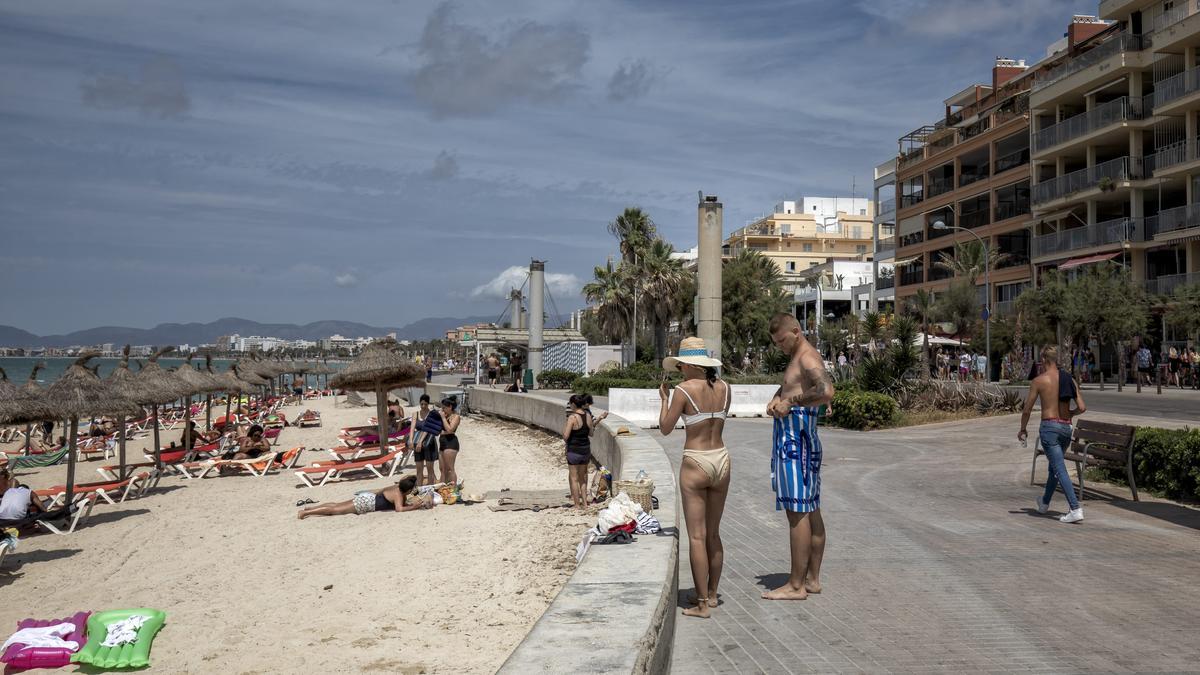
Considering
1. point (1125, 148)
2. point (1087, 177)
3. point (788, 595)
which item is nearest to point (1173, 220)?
point (1087, 177)

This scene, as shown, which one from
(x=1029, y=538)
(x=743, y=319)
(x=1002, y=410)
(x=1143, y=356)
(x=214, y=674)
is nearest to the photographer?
(x=214, y=674)

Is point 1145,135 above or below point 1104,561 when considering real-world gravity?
above

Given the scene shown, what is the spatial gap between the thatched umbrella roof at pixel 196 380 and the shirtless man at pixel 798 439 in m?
20.5

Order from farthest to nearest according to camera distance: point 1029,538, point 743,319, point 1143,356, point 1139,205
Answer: point 743,319 < point 1139,205 < point 1143,356 < point 1029,538

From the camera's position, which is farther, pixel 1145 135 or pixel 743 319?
pixel 743 319

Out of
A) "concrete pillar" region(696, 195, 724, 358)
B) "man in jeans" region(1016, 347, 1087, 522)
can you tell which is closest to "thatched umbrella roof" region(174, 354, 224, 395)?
"concrete pillar" region(696, 195, 724, 358)

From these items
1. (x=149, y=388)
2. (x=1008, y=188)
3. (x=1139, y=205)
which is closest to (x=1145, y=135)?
(x=1139, y=205)

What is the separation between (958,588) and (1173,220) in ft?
110

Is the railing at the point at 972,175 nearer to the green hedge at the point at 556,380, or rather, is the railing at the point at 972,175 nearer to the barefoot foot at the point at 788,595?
the green hedge at the point at 556,380

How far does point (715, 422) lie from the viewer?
16.9 feet

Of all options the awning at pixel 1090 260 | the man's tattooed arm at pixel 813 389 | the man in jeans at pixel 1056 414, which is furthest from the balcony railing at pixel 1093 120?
the man's tattooed arm at pixel 813 389

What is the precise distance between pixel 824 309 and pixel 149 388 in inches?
2285

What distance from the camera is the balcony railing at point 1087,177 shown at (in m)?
35.5

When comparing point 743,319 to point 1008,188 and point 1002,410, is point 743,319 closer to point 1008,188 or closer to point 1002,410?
point 1008,188
